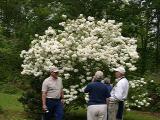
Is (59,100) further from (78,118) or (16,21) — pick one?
(16,21)

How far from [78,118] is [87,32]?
346cm

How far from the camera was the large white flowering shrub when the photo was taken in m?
18.0

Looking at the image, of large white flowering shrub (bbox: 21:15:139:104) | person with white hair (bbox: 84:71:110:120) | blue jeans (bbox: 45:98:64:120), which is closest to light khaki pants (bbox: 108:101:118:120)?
person with white hair (bbox: 84:71:110:120)

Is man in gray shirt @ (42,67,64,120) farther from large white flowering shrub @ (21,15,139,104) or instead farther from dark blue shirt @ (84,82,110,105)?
large white flowering shrub @ (21,15,139,104)

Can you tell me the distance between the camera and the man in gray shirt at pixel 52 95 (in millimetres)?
13086

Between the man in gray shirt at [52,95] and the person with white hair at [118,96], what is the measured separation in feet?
4.34

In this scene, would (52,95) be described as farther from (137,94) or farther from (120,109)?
(137,94)

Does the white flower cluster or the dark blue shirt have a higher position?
the dark blue shirt

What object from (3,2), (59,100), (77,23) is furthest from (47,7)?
(59,100)

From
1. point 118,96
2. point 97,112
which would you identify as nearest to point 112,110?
point 118,96

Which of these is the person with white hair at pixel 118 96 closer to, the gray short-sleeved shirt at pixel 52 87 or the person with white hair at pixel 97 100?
the person with white hair at pixel 97 100

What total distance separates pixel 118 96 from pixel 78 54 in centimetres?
552

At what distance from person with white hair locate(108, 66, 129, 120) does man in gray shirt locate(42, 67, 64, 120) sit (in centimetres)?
132

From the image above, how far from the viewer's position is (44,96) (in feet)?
42.8
